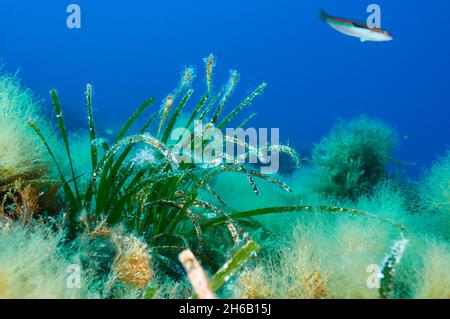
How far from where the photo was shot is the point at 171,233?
3109 millimetres

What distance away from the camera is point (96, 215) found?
9.68 feet

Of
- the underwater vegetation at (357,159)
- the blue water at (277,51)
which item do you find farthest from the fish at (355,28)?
the blue water at (277,51)

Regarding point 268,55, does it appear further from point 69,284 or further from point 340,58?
point 69,284

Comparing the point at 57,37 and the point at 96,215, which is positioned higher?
the point at 57,37

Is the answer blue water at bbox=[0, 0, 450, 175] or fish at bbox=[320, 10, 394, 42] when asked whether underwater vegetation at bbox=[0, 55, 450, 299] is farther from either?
blue water at bbox=[0, 0, 450, 175]

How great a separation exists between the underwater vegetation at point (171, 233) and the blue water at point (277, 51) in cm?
8204

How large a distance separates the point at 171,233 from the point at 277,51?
111189 mm

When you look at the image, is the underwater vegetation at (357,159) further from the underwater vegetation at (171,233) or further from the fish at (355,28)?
the fish at (355,28)

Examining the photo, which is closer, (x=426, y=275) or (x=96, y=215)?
(x=426, y=275)

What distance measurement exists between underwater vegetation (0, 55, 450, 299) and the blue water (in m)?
82.0

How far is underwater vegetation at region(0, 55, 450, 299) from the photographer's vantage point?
2129mm

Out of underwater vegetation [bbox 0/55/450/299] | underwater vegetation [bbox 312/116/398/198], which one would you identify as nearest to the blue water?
underwater vegetation [bbox 312/116/398/198]

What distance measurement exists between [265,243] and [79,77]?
8661 cm
